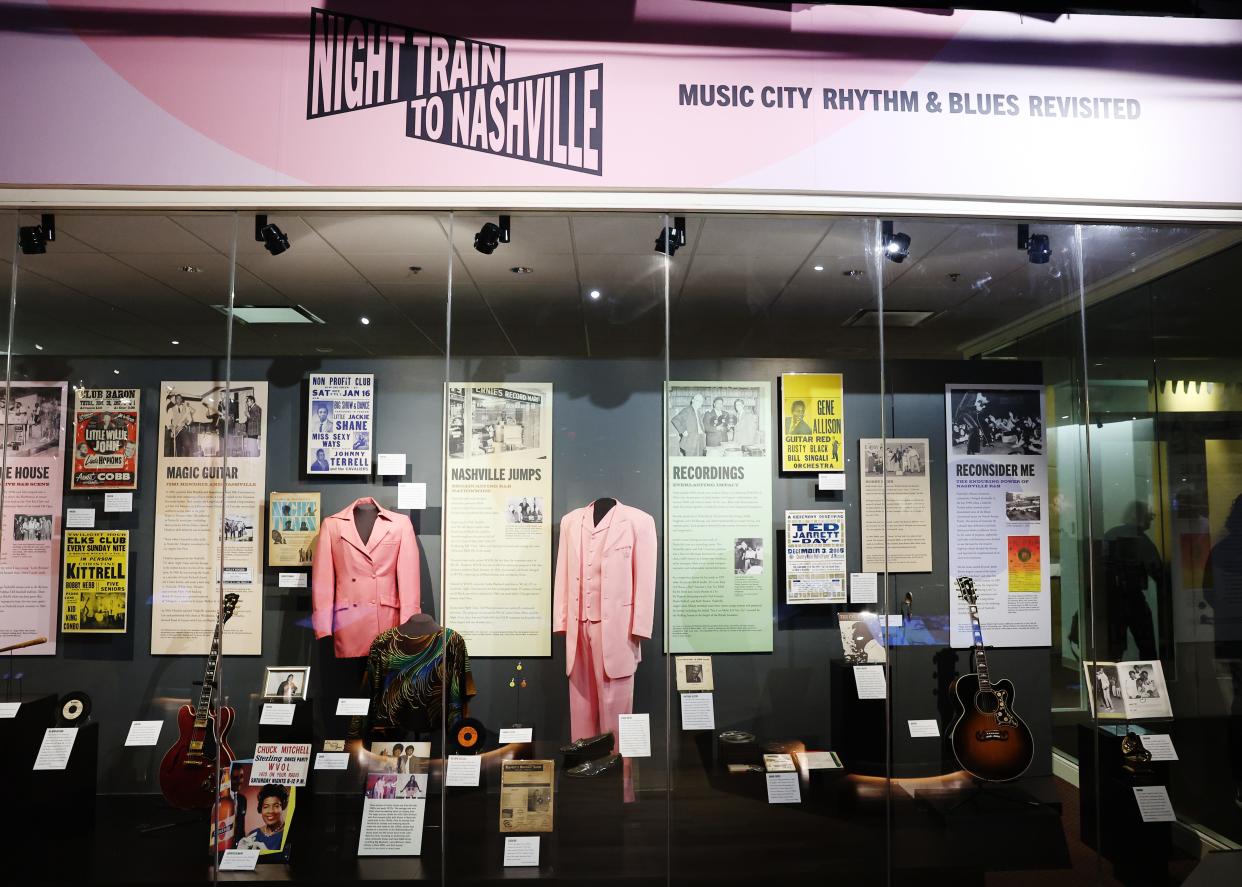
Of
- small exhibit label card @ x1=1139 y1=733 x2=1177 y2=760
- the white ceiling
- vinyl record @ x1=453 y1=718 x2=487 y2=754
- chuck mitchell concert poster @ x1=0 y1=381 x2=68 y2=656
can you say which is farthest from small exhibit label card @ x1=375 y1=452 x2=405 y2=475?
small exhibit label card @ x1=1139 y1=733 x2=1177 y2=760

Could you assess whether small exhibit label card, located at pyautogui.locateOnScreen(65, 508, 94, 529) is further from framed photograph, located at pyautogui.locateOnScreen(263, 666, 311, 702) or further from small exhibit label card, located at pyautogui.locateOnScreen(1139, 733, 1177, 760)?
small exhibit label card, located at pyautogui.locateOnScreen(1139, 733, 1177, 760)

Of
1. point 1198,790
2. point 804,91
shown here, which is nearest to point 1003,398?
point 804,91

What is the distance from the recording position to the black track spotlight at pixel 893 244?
2.94 m

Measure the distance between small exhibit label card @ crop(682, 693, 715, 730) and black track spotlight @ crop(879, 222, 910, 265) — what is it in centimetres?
200

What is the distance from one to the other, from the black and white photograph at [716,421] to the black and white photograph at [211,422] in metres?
1.72

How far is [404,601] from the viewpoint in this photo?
2855 mm

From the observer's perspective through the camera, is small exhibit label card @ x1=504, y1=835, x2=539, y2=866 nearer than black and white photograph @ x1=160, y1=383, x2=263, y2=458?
Yes

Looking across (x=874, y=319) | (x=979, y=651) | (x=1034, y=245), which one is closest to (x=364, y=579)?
(x=874, y=319)

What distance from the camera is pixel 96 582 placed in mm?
2842

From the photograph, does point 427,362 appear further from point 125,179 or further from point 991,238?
point 991,238

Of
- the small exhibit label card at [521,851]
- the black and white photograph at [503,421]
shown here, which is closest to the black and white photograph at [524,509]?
the black and white photograph at [503,421]

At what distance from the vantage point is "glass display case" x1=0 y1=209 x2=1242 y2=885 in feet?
9.18

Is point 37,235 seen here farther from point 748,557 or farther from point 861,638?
point 861,638

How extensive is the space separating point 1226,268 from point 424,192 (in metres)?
3.54
